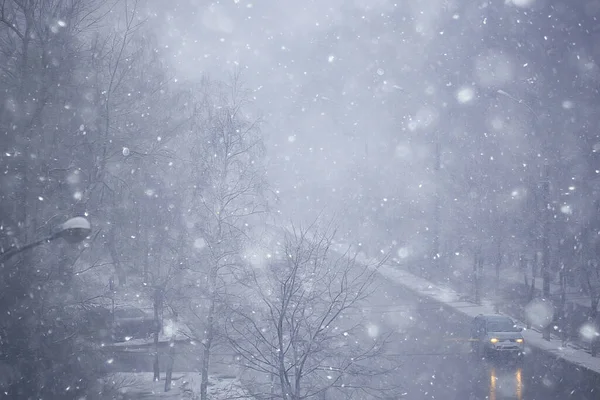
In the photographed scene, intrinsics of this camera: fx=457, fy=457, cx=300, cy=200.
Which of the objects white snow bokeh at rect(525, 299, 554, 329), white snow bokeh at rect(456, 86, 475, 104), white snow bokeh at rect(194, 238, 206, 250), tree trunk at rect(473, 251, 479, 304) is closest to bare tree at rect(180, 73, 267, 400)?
white snow bokeh at rect(194, 238, 206, 250)

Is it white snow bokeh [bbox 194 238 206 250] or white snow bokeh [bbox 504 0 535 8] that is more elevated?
white snow bokeh [bbox 504 0 535 8]

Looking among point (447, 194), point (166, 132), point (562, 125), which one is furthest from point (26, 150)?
point (562, 125)

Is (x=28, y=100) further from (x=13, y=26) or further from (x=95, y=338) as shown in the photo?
(x=95, y=338)

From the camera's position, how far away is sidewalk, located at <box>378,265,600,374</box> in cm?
1277

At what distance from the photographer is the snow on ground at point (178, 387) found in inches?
459

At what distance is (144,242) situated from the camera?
51.7 feet

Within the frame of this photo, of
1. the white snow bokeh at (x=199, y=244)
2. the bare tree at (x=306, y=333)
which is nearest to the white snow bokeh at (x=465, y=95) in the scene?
the bare tree at (x=306, y=333)

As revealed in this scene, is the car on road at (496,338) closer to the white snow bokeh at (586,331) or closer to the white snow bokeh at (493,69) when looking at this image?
the white snow bokeh at (586,331)

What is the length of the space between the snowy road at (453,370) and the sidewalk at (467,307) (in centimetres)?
70

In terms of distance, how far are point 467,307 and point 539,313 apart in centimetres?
282

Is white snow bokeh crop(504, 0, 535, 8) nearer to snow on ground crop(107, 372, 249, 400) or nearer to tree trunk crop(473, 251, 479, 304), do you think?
tree trunk crop(473, 251, 479, 304)

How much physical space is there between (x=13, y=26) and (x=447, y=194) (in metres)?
29.7

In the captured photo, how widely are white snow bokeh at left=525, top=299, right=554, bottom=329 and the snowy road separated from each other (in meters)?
2.72

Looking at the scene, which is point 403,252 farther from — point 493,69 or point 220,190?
point 493,69
